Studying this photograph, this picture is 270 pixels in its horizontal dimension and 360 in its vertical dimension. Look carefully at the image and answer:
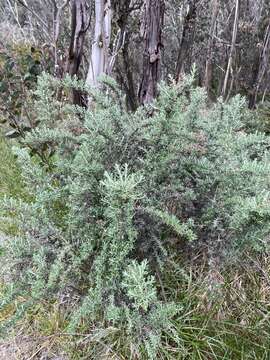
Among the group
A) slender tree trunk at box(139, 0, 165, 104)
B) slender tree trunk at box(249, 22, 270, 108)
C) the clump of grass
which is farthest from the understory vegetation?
slender tree trunk at box(249, 22, 270, 108)

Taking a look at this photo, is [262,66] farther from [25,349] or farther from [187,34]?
[25,349]

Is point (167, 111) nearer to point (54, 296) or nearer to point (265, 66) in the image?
point (54, 296)

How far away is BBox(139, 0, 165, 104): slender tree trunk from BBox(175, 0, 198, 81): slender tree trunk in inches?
48.0

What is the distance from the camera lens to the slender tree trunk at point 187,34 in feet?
12.9

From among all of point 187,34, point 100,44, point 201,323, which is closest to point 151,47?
point 100,44

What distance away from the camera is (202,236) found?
1624 mm

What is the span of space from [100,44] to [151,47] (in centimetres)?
32

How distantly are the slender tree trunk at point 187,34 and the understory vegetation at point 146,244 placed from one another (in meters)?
2.22

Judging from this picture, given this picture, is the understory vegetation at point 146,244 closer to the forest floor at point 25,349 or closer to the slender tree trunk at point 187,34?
the forest floor at point 25,349

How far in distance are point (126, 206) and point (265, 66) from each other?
3.82 meters

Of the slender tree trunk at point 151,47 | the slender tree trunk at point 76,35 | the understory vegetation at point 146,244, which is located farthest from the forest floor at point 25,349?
the slender tree trunk at point 151,47

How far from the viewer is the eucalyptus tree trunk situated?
2213mm

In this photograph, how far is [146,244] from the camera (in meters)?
1.53

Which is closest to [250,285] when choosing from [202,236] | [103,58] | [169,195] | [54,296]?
[202,236]
